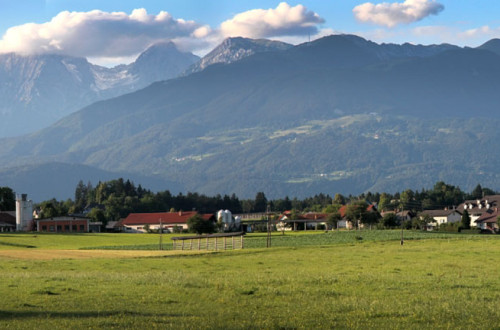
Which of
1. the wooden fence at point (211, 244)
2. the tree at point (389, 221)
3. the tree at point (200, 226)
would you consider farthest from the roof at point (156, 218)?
the wooden fence at point (211, 244)

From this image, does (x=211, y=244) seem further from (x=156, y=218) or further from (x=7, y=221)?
(x=156, y=218)

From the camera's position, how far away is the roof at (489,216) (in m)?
168

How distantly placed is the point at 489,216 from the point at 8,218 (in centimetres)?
10141

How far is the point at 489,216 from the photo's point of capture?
173m

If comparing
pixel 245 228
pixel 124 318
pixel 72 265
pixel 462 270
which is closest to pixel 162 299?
pixel 124 318

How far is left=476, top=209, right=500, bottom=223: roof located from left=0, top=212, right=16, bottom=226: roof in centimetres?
9708

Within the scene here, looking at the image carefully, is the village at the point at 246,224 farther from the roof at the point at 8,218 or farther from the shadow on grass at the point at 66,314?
the shadow on grass at the point at 66,314

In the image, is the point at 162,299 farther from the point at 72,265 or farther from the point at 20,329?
the point at 72,265

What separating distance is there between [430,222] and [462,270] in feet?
463

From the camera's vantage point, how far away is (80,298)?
2978cm

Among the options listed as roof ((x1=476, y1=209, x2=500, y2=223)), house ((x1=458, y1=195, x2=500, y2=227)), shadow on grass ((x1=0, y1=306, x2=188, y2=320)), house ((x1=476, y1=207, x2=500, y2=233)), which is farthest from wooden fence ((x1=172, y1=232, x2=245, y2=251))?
house ((x1=458, y1=195, x2=500, y2=227))

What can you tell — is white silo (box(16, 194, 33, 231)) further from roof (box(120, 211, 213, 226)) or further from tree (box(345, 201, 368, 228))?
tree (box(345, 201, 368, 228))

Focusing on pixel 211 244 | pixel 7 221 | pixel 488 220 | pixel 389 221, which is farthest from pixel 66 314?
pixel 488 220

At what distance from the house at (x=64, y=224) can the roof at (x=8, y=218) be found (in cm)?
535
